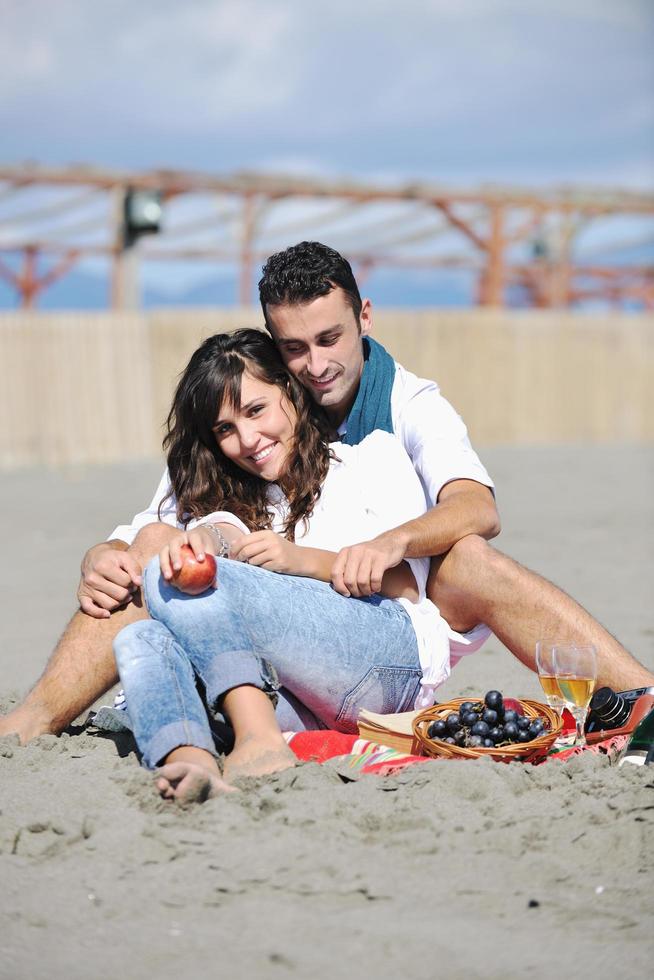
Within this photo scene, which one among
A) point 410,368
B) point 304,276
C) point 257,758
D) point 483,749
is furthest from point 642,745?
point 410,368

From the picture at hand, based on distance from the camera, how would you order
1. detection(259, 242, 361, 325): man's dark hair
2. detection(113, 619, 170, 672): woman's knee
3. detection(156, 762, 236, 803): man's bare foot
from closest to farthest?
detection(156, 762, 236, 803): man's bare foot, detection(113, 619, 170, 672): woman's knee, detection(259, 242, 361, 325): man's dark hair

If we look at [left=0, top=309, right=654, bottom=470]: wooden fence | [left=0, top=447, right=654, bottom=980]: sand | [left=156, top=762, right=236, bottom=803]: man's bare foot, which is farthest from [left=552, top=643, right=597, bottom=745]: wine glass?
[left=0, top=309, right=654, bottom=470]: wooden fence

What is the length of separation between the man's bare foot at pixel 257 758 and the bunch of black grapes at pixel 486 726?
45cm

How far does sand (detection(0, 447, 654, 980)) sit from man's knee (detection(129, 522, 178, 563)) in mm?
552

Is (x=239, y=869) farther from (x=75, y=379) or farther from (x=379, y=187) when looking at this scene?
(x=379, y=187)

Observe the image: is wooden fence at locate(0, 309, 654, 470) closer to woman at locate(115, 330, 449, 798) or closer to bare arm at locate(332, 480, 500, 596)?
woman at locate(115, 330, 449, 798)

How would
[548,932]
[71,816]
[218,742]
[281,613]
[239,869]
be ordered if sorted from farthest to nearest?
[218,742], [281,613], [71,816], [239,869], [548,932]

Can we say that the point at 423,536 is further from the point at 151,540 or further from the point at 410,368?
the point at 410,368

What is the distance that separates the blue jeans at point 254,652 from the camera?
2.92 m

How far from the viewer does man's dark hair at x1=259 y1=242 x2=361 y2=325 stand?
3582mm

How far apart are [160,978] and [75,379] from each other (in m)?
12.4

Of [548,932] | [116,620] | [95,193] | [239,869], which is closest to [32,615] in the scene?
[116,620]

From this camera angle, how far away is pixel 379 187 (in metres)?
16.6

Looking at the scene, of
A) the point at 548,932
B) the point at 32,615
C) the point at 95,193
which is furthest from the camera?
the point at 95,193
